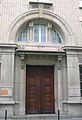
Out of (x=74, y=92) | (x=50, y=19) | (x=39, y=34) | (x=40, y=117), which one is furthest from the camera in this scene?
(x=39, y=34)

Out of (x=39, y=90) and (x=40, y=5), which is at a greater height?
(x=40, y=5)

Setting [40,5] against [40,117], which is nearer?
[40,117]

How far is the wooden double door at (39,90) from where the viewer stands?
1184 centimetres

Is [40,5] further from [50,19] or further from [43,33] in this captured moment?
[43,33]

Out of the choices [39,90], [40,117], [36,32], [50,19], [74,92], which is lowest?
[40,117]

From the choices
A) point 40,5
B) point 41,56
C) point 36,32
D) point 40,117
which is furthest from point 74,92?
point 40,5

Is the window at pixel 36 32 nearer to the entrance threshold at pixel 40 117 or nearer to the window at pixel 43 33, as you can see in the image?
the window at pixel 43 33

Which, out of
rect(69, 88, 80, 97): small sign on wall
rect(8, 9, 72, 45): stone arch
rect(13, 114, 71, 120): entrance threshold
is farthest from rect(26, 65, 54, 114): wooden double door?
rect(8, 9, 72, 45): stone arch

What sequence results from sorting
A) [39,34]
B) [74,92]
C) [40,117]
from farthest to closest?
1. [39,34]
2. [74,92]
3. [40,117]

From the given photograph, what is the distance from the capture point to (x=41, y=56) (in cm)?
1204

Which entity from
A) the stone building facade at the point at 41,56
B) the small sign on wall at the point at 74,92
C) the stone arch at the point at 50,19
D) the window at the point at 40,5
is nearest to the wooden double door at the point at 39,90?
the stone building facade at the point at 41,56

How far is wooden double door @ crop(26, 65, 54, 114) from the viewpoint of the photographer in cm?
1184

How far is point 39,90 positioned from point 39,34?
4.03 meters

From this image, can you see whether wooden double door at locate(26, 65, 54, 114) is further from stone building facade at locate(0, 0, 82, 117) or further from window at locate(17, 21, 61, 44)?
window at locate(17, 21, 61, 44)
